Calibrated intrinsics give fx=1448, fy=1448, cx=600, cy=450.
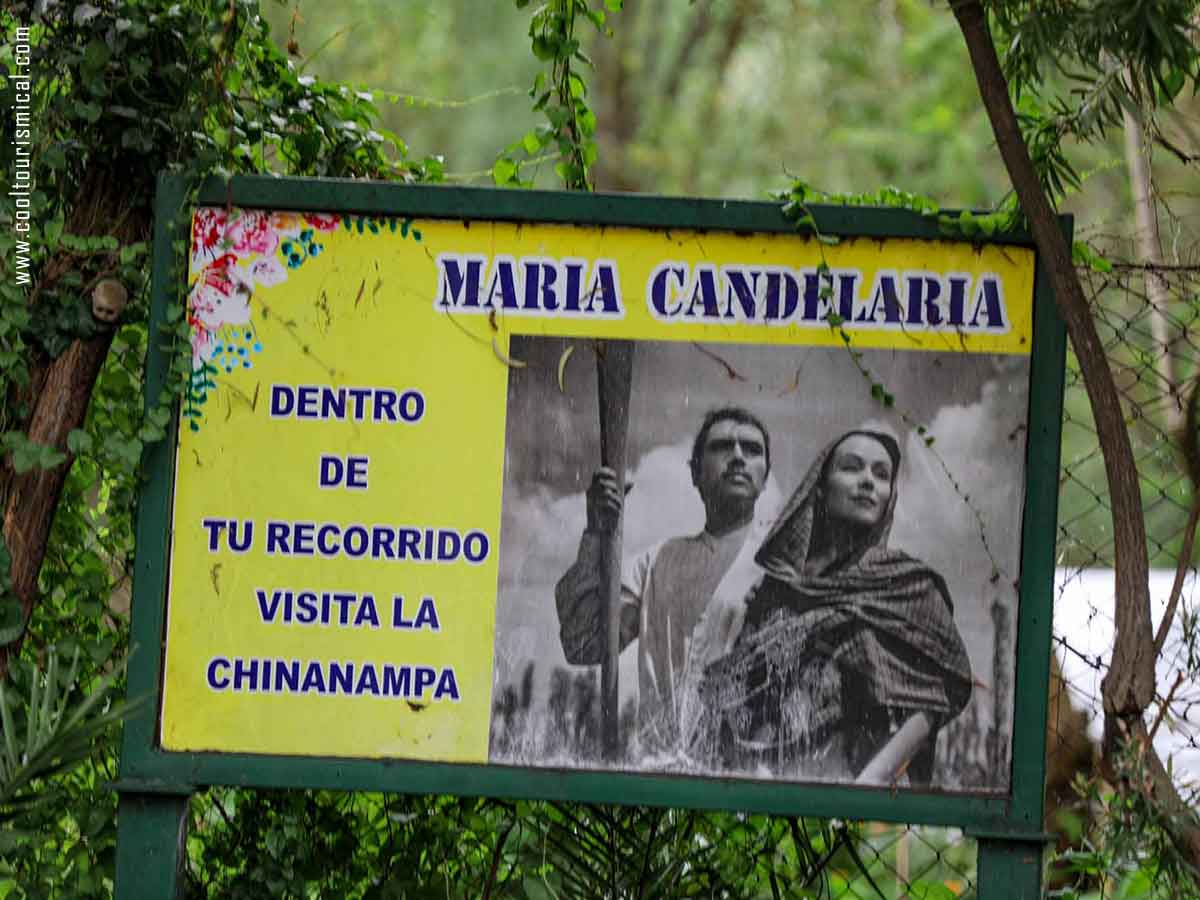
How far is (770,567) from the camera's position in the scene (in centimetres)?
275

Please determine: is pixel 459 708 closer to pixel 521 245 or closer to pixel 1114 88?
pixel 521 245

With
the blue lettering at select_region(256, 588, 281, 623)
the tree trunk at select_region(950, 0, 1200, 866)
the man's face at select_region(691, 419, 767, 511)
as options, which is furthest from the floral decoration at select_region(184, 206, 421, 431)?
the tree trunk at select_region(950, 0, 1200, 866)

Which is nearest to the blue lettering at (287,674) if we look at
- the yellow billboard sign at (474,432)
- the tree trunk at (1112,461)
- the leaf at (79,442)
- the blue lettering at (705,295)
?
the yellow billboard sign at (474,432)

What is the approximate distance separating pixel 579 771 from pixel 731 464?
65cm

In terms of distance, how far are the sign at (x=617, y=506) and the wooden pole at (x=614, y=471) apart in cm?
1

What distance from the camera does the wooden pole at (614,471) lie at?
9.01 ft

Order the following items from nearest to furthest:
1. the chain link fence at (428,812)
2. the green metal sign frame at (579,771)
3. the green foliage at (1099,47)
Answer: the green foliage at (1099,47) < the green metal sign frame at (579,771) < the chain link fence at (428,812)

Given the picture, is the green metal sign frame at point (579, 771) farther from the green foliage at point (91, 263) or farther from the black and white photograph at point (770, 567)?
the green foliage at point (91, 263)

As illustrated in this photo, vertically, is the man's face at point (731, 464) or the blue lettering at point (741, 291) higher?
the blue lettering at point (741, 291)

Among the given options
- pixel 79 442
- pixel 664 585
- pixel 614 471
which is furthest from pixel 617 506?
pixel 79 442

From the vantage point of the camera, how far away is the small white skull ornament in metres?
3.01

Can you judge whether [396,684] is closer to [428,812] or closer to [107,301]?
[428,812]

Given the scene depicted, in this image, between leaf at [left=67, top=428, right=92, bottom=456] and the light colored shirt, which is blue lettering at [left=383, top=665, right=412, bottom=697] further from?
leaf at [left=67, top=428, right=92, bottom=456]

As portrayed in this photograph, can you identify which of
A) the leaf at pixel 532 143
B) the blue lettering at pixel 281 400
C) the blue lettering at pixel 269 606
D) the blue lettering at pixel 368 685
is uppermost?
the leaf at pixel 532 143
